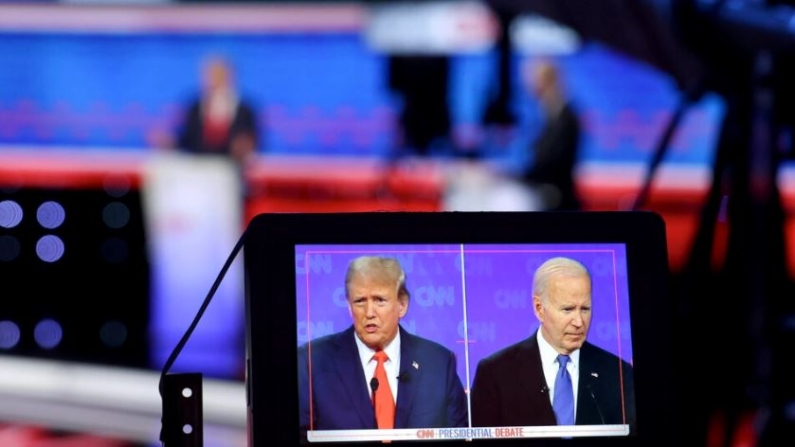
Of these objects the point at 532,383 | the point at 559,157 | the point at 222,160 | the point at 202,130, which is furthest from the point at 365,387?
the point at 202,130

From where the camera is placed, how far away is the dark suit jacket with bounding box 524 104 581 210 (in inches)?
190

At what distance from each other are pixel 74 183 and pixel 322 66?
126cm

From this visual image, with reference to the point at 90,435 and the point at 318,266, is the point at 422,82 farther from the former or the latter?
the point at 318,266

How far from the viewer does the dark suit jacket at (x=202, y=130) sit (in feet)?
17.4

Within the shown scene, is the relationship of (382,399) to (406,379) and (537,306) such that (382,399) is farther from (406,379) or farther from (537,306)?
(537,306)

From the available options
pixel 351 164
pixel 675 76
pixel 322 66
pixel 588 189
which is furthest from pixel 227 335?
pixel 675 76

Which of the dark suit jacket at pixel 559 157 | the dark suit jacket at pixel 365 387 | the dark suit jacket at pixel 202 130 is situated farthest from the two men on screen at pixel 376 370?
the dark suit jacket at pixel 202 130

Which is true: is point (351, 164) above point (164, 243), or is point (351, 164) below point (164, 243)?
above

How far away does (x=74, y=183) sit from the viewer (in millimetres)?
5348

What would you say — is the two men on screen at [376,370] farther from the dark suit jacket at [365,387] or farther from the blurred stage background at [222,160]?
the blurred stage background at [222,160]

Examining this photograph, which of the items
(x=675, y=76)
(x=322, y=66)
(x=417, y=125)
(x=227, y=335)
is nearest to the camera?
(x=675, y=76)

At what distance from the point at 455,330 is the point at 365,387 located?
0.31 feet

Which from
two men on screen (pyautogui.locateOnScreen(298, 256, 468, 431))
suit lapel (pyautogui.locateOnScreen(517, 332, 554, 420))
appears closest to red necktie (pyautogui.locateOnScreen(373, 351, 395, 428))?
two men on screen (pyautogui.locateOnScreen(298, 256, 468, 431))

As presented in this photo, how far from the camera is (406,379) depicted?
40.3 inches
